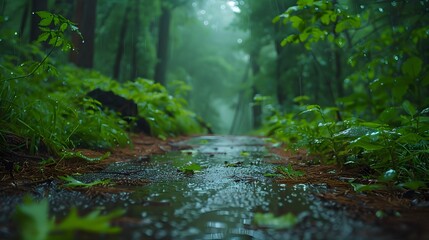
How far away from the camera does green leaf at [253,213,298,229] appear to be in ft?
3.50

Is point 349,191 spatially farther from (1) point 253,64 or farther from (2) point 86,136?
(1) point 253,64

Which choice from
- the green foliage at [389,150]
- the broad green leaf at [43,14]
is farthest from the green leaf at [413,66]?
the broad green leaf at [43,14]

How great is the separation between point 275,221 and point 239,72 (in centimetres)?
2562

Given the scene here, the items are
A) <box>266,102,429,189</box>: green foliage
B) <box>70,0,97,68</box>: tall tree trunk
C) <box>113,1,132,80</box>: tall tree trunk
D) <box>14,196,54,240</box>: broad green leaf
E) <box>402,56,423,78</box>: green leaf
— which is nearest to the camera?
<box>14,196,54,240</box>: broad green leaf

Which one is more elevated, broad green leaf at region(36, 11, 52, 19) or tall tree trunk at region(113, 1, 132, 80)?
tall tree trunk at region(113, 1, 132, 80)

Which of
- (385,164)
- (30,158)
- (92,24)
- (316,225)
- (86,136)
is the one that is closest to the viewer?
(316,225)

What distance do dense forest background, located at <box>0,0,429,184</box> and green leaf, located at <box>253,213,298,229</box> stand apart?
3.27 feet

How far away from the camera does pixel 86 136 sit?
3121 millimetres

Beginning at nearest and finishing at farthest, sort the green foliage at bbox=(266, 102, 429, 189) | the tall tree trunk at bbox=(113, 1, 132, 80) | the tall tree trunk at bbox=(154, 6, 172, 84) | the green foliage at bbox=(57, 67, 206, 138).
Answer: the green foliage at bbox=(266, 102, 429, 189)
the green foliage at bbox=(57, 67, 206, 138)
the tall tree trunk at bbox=(113, 1, 132, 80)
the tall tree trunk at bbox=(154, 6, 172, 84)

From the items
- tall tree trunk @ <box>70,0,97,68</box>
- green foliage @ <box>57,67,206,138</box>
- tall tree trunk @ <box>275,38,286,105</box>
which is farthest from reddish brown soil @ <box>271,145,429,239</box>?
tall tree trunk @ <box>275,38,286,105</box>

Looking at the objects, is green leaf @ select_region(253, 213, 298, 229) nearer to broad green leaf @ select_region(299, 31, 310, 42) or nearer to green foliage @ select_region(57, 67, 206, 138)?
broad green leaf @ select_region(299, 31, 310, 42)

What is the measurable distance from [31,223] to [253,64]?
16338 millimetres

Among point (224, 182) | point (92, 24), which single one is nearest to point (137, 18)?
point (92, 24)

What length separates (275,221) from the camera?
3.57 ft
